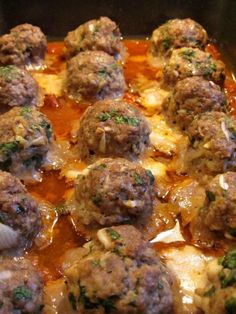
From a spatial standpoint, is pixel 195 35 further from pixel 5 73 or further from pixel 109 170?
pixel 109 170

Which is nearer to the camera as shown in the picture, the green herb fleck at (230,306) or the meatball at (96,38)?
the green herb fleck at (230,306)

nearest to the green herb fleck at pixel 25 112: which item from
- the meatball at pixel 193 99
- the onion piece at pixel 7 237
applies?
the onion piece at pixel 7 237

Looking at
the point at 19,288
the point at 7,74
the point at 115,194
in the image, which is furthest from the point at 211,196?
the point at 7,74

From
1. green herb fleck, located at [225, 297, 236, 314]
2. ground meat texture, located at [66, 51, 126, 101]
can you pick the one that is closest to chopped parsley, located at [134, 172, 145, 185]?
green herb fleck, located at [225, 297, 236, 314]

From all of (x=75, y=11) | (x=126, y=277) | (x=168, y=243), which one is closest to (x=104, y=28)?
(x=75, y=11)

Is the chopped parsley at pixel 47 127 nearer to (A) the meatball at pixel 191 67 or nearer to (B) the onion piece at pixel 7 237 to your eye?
(B) the onion piece at pixel 7 237

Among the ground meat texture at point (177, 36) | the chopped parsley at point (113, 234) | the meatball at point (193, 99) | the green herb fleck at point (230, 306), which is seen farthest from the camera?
the ground meat texture at point (177, 36)

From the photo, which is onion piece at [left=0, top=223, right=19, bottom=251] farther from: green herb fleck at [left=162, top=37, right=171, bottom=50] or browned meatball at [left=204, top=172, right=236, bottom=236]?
green herb fleck at [left=162, top=37, right=171, bottom=50]

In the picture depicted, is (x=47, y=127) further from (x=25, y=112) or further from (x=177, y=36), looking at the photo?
(x=177, y=36)
